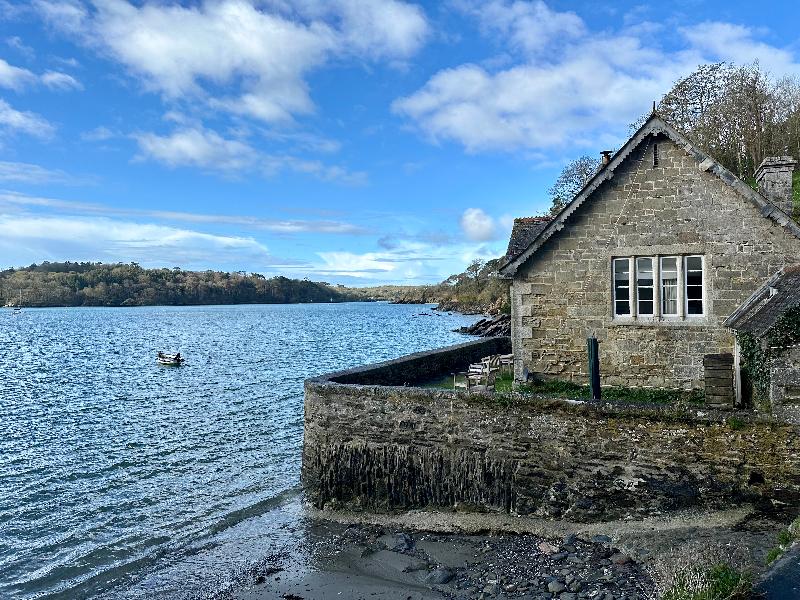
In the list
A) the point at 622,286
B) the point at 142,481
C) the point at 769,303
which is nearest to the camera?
the point at 769,303

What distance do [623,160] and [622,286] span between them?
11.4 feet

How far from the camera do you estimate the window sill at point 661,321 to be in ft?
51.4

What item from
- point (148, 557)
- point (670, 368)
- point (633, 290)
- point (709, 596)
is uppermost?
point (633, 290)

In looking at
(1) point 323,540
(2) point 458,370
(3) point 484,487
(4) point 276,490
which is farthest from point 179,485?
(2) point 458,370

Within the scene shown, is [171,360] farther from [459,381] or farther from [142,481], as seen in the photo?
[459,381]

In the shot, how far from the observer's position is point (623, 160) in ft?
53.7

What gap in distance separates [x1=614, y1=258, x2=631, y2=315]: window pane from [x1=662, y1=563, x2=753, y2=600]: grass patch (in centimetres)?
953

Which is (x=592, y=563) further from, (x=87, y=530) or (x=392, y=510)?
(x=87, y=530)

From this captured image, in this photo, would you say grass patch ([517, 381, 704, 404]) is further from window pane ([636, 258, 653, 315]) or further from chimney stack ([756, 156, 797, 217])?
chimney stack ([756, 156, 797, 217])

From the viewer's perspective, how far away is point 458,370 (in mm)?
24641

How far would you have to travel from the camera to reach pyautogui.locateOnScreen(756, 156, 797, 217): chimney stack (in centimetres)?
1622

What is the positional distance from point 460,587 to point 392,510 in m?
4.02

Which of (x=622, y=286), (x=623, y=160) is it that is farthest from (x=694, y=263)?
(x=623, y=160)

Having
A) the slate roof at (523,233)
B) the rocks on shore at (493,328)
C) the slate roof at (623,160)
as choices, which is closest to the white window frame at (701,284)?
the slate roof at (623,160)
